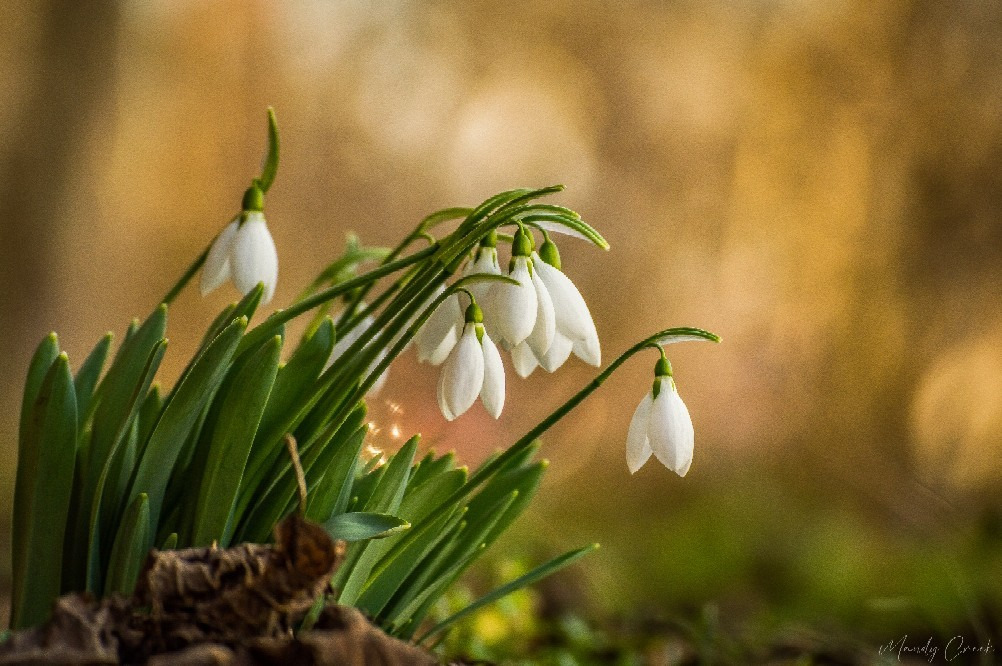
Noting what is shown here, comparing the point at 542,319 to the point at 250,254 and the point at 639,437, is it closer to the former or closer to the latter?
the point at 639,437

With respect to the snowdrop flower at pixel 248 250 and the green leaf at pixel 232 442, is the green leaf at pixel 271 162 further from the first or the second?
the green leaf at pixel 232 442

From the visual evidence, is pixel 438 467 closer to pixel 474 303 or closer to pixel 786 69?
pixel 474 303

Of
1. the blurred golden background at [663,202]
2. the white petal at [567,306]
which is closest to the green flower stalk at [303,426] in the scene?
the white petal at [567,306]

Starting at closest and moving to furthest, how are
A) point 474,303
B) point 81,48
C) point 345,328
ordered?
point 474,303
point 345,328
point 81,48

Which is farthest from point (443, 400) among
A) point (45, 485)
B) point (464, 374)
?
point (45, 485)

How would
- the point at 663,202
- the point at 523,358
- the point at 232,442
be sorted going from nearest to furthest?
the point at 232,442, the point at 523,358, the point at 663,202

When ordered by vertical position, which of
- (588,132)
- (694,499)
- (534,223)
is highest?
(588,132)

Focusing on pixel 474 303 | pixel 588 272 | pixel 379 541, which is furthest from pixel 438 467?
pixel 588 272

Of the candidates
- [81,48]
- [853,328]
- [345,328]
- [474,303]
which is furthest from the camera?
[853,328]

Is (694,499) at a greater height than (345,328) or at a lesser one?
lesser
